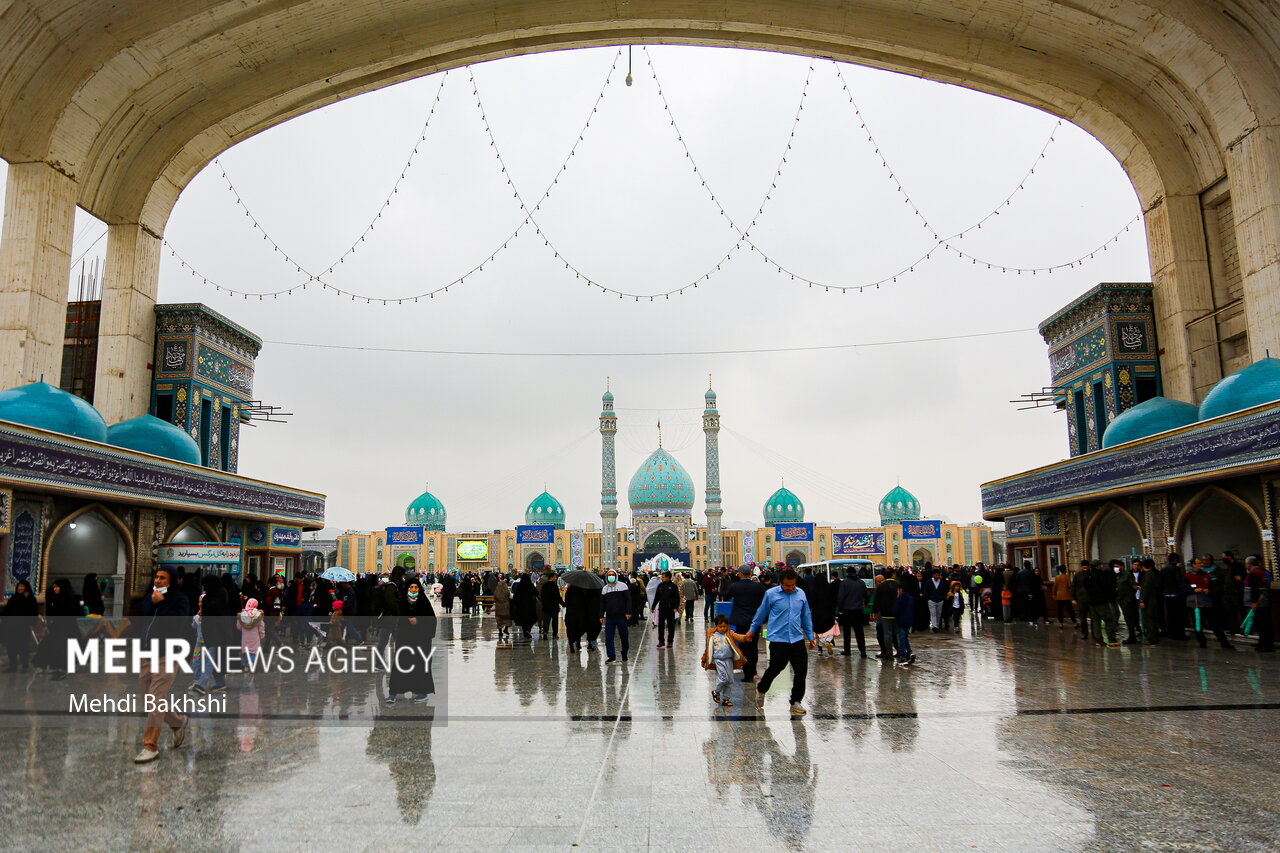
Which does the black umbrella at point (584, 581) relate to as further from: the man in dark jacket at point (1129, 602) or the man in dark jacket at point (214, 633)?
the man in dark jacket at point (1129, 602)

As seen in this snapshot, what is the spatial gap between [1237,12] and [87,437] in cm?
2192

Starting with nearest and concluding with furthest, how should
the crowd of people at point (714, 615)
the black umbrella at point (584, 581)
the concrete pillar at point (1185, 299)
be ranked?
the crowd of people at point (714, 615), the black umbrella at point (584, 581), the concrete pillar at point (1185, 299)

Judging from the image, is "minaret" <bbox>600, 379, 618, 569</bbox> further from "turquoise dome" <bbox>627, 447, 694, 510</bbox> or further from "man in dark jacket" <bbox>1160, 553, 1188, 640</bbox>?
"man in dark jacket" <bbox>1160, 553, 1188, 640</bbox>

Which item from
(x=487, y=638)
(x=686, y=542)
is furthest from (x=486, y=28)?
(x=686, y=542)

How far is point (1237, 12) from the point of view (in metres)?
16.1

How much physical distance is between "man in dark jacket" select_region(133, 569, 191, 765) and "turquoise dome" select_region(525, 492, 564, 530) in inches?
2396

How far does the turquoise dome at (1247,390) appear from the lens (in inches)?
574

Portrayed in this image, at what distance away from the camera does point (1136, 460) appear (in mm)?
16297

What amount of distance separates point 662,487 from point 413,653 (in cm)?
5738

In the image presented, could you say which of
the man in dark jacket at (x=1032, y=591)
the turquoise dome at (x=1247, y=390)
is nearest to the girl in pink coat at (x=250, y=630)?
the turquoise dome at (x=1247, y=390)

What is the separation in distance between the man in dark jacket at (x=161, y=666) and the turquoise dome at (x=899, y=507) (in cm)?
6130

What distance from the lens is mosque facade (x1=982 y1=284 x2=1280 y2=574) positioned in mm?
13750

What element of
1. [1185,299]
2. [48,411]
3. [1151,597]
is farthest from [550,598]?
[1185,299]

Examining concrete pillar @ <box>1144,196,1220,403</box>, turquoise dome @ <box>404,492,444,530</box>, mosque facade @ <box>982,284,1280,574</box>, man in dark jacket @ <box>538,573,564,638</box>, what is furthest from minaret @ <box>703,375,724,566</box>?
man in dark jacket @ <box>538,573,564,638</box>
